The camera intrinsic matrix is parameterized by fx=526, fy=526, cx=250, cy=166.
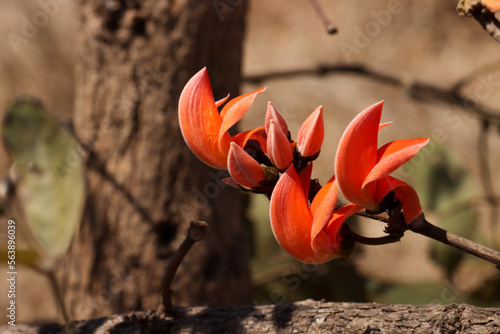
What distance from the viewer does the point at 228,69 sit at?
1.14 meters

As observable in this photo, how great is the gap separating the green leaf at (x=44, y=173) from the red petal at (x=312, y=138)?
45 centimetres

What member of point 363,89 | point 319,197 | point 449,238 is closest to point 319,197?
point 319,197

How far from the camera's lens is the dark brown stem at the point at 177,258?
0.47 m

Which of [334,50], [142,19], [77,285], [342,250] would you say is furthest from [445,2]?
[342,250]

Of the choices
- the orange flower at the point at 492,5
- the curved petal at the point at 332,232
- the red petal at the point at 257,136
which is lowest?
the curved petal at the point at 332,232

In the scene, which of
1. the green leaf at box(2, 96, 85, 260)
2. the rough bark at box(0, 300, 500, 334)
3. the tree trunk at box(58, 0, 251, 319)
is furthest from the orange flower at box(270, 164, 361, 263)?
Result: the tree trunk at box(58, 0, 251, 319)

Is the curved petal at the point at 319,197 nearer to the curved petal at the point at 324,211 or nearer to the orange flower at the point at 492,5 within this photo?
the curved petal at the point at 324,211

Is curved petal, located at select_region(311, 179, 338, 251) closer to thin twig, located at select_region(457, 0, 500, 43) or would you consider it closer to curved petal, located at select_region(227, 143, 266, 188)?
curved petal, located at select_region(227, 143, 266, 188)

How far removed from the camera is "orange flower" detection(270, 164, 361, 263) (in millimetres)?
394

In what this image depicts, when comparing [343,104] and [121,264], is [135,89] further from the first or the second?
[343,104]

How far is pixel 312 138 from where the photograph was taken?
42 cm

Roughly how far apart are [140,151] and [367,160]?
750mm

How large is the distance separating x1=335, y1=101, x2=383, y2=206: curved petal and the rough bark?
0.19m

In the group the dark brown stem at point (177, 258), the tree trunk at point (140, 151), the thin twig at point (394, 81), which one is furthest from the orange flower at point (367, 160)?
the thin twig at point (394, 81)
